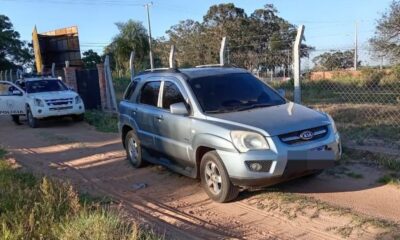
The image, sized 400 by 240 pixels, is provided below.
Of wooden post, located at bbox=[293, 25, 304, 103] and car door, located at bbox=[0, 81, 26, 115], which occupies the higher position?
wooden post, located at bbox=[293, 25, 304, 103]

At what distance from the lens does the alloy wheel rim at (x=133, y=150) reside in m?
8.50

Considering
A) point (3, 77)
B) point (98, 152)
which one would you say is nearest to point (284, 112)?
point (98, 152)

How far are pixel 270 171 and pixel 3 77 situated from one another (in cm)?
3190

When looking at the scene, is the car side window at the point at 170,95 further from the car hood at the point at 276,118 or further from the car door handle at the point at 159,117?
the car hood at the point at 276,118

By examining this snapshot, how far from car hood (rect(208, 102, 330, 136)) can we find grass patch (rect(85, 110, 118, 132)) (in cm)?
764

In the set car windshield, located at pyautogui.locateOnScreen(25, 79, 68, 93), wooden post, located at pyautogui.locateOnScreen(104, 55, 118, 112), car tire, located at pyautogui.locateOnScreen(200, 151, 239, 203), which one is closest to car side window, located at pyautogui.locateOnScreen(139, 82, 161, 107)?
car tire, located at pyautogui.locateOnScreen(200, 151, 239, 203)

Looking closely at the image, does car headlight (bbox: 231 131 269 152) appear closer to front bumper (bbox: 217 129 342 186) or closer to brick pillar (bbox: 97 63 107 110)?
front bumper (bbox: 217 129 342 186)

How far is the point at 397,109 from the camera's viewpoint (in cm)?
1169

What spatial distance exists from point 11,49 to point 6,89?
49.1 metres

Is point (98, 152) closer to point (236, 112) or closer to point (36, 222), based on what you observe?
point (236, 112)

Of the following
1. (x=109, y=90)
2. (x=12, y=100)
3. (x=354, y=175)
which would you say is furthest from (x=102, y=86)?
(x=354, y=175)

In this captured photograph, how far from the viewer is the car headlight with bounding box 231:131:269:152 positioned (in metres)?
5.80

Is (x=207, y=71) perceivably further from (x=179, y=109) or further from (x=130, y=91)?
(x=130, y=91)

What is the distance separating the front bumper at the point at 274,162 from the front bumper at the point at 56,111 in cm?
1091
